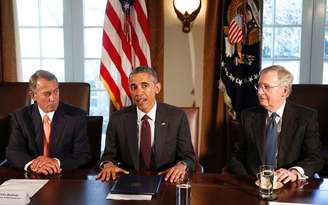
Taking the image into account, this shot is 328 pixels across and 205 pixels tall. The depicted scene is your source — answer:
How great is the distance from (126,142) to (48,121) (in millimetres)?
513

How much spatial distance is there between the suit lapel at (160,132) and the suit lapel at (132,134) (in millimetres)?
116

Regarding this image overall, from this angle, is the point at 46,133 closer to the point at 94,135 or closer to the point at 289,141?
the point at 94,135

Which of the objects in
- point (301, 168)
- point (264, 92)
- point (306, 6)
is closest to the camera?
point (301, 168)

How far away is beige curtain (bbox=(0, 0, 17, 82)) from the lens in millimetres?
3900

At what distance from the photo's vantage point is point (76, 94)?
320 centimetres

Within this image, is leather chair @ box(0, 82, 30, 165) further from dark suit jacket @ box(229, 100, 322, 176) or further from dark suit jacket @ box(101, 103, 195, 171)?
dark suit jacket @ box(229, 100, 322, 176)

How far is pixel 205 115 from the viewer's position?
3930 mm

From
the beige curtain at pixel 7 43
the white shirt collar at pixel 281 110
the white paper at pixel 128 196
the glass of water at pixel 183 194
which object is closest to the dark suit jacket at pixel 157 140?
the white shirt collar at pixel 281 110

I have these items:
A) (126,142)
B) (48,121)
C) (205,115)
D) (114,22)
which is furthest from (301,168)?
(114,22)

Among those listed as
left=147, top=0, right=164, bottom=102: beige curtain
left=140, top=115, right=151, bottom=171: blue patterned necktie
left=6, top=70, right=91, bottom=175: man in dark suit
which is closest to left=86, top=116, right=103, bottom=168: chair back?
left=6, top=70, right=91, bottom=175: man in dark suit

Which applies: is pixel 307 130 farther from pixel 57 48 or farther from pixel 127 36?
pixel 57 48

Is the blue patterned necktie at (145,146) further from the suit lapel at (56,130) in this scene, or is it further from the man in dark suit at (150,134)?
the suit lapel at (56,130)

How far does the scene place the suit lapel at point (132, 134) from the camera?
2.37 m

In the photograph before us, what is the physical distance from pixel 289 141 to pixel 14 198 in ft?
4.80
